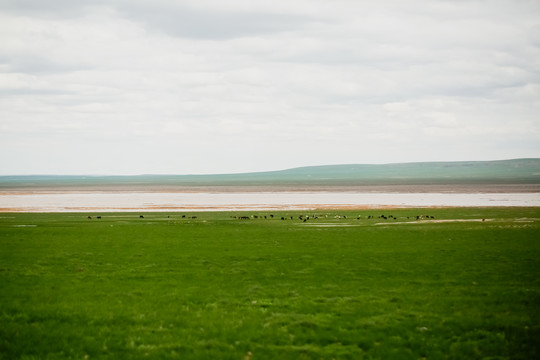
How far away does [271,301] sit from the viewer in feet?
61.7

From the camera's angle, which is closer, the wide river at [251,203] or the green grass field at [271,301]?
the green grass field at [271,301]

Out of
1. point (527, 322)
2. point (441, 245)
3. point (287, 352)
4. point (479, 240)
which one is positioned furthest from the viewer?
point (479, 240)

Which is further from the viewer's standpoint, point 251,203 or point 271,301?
point 251,203

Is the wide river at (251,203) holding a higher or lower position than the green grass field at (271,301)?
higher

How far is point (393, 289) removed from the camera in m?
20.7

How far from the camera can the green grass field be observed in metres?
14.1

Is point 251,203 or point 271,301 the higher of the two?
point 251,203

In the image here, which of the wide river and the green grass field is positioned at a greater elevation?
the wide river

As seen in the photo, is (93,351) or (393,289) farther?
(393,289)

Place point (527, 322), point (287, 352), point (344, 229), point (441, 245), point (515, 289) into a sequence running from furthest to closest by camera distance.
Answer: point (344, 229), point (441, 245), point (515, 289), point (527, 322), point (287, 352)

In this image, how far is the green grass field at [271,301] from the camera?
46.2 ft

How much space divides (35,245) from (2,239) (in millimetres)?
5626

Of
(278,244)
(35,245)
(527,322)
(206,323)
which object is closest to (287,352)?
(206,323)

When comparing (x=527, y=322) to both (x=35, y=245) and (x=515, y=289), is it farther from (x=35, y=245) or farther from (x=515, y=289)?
(x=35, y=245)
